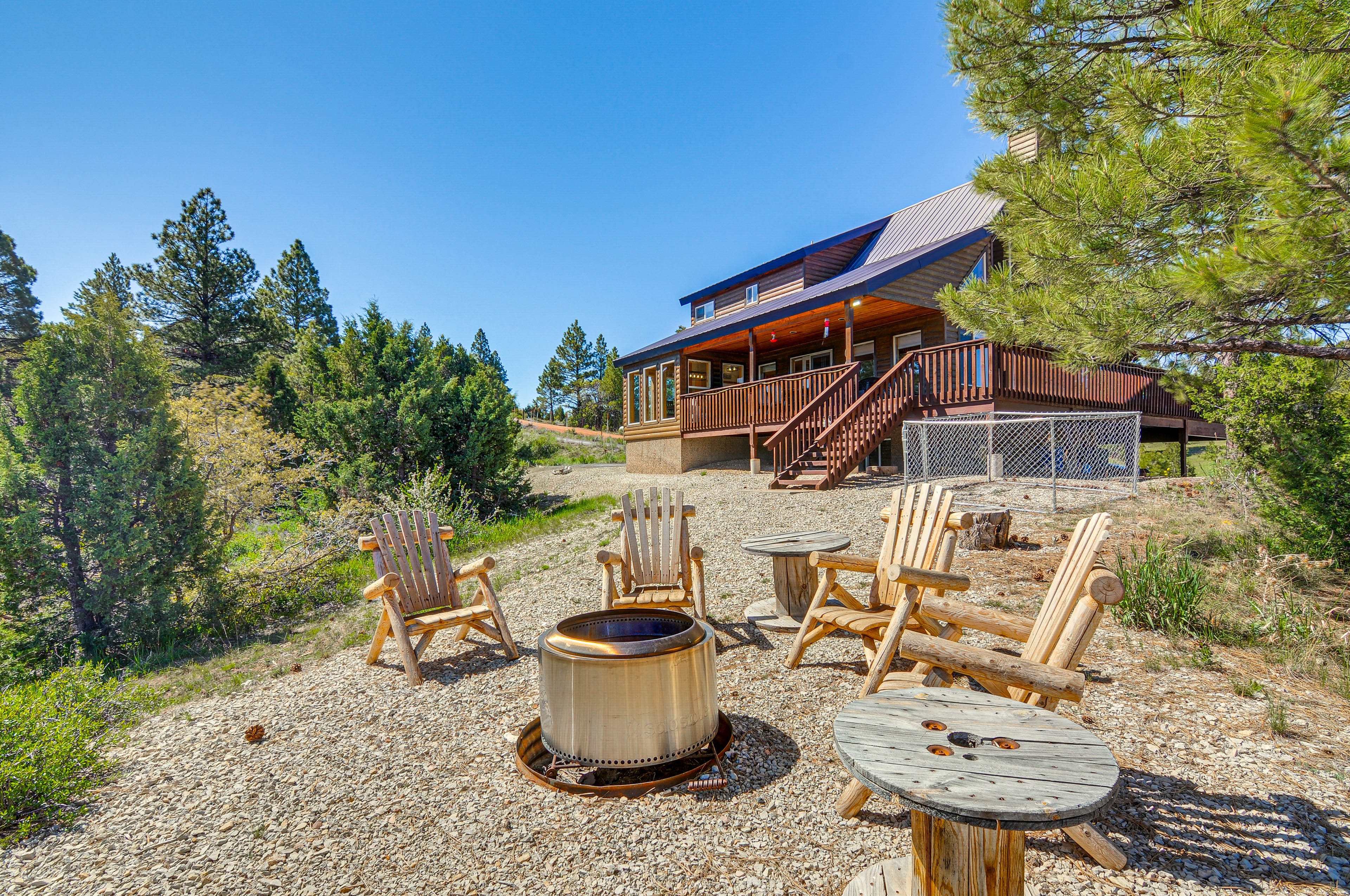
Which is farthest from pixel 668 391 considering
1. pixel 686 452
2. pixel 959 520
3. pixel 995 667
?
pixel 995 667

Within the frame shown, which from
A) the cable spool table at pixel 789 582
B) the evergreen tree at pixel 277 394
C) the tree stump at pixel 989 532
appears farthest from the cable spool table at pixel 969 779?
the evergreen tree at pixel 277 394

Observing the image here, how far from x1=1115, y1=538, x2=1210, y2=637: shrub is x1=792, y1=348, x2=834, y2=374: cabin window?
1225 centimetres

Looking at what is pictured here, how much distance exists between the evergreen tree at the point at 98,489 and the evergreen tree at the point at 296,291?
88.5 ft

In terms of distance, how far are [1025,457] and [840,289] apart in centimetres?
543

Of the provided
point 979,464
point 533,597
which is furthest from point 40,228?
point 979,464

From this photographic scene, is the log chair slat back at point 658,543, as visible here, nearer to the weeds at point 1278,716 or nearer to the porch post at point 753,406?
the weeds at point 1278,716

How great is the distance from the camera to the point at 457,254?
17.3 meters

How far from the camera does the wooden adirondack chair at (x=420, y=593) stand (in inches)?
157

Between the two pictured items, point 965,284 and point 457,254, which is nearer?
point 965,284

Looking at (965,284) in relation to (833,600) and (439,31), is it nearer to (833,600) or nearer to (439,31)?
(833,600)

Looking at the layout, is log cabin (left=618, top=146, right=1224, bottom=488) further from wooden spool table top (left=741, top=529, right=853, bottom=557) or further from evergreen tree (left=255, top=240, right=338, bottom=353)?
evergreen tree (left=255, top=240, right=338, bottom=353)

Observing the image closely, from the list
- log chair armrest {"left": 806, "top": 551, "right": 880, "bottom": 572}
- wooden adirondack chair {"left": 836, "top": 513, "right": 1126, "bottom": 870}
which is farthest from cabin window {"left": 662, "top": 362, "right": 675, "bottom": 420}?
wooden adirondack chair {"left": 836, "top": 513, "right": 1126, "bottom": 870}

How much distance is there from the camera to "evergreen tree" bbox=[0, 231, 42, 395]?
82.5ft

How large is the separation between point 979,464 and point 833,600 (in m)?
8.97
